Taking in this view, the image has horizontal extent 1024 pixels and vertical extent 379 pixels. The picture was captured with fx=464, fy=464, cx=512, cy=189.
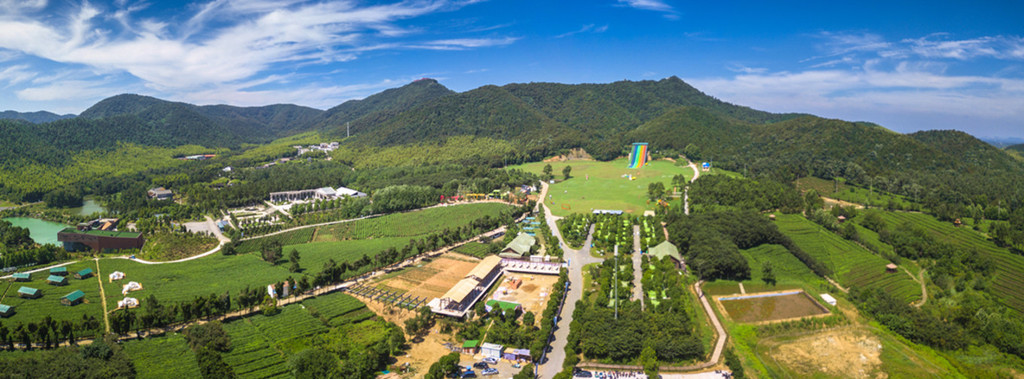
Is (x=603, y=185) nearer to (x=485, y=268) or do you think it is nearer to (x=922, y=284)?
(x=485, y=268)

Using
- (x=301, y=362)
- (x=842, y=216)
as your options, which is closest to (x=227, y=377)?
(x=301, y=362)

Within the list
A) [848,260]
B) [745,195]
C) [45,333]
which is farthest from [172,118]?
[848,260]

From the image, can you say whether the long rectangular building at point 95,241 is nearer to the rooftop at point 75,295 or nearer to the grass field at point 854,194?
the rooftop at point 75,295

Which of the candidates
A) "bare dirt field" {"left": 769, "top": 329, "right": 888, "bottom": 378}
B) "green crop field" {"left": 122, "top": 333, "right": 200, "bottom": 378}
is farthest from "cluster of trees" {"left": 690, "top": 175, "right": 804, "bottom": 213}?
"green crop field" {"left": 122, "top": 333, "right": 200, "bottom": 378}

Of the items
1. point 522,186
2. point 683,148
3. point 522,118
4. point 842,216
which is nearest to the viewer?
point 842,216

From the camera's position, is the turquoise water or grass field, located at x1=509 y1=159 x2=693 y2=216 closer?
grass field, located at x1=509 y1=159 x2=693 y2=216

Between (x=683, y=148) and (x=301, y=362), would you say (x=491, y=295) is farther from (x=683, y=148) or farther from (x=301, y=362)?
(x=683, y=148)

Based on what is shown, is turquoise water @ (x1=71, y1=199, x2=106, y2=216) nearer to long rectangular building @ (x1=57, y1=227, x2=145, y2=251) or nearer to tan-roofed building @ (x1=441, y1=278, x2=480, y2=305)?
long rectangular building @ (x1=57, y1=227, x2=145, y2=251)
